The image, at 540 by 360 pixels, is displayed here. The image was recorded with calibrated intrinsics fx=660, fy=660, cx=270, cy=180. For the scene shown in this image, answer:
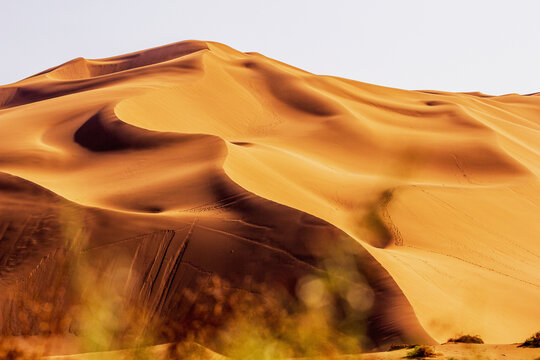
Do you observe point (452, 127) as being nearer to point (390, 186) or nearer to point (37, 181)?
point (390, 186)

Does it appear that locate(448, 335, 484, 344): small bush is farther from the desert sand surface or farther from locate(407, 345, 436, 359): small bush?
locate(407, 345, 436, 359): small bush

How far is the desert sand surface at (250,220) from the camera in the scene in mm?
10562

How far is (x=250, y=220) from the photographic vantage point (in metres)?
12.4

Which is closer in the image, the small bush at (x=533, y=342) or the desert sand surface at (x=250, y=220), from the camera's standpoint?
the small bush at (x=533, y=342)

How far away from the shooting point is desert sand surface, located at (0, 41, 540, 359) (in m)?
10.6

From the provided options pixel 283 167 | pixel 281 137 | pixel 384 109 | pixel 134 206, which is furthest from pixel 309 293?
pixel 384 109

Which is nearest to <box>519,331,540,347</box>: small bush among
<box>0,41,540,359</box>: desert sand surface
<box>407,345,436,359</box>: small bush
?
<box>0,41,540,359</box>: desert sand surface

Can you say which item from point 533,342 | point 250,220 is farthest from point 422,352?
point 250,220

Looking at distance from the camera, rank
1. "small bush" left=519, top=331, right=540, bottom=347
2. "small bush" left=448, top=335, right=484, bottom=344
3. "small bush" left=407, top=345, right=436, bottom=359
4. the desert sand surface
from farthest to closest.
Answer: the desert sand surface < "small bush" left=448, top=335, right=484, bottom=344 < "small bush" left=519, top=331, right=540, bottom=347 < "small bush" left=407, top=345, right=436, bottom=359

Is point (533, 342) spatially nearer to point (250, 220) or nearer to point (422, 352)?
point (422, 352)

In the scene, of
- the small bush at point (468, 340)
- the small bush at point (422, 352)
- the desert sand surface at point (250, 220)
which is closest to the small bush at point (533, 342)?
the desert sand surface at point (250, 220)

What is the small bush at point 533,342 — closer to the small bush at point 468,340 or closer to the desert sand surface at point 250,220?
the desert sand surface at point 250,220

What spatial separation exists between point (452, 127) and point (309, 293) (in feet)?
57.9

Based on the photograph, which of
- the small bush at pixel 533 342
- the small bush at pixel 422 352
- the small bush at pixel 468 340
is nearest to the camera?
the small bush at pixel 422 352
